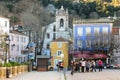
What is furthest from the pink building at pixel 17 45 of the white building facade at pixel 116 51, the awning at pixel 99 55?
the white building facade at pixel 116 51

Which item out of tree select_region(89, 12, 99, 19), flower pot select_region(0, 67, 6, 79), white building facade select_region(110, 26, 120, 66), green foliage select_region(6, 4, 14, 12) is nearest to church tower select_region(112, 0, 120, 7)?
tree select_region(89, 12, 99, 19)

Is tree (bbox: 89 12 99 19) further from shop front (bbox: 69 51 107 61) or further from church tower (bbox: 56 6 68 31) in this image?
shop front (bbox: 69 51 107 61)

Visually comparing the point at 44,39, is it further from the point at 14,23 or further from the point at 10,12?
the point at 10,12

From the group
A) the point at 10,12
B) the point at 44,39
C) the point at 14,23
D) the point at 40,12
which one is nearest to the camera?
the point at 44,39

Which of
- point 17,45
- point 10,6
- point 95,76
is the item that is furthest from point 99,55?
point 10,6

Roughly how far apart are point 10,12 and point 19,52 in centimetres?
5169

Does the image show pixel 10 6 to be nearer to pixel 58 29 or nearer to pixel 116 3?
pixel 116 3

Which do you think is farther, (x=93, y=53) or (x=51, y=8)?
(x=51, y=8)

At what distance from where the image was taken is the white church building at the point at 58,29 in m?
109

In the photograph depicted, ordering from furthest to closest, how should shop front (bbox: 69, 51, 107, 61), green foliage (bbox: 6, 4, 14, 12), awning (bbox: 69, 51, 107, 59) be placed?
green foliage (bbox: 6, 4, 14, 12)
awning (bbox: 69, 51, 107, 59)
shop front (bbox: 69, 51, 107, 61)

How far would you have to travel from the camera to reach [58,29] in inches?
4348

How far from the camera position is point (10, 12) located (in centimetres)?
14088

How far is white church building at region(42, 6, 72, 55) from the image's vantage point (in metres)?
109

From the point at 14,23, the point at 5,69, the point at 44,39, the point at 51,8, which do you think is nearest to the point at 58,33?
the point at 44,39
